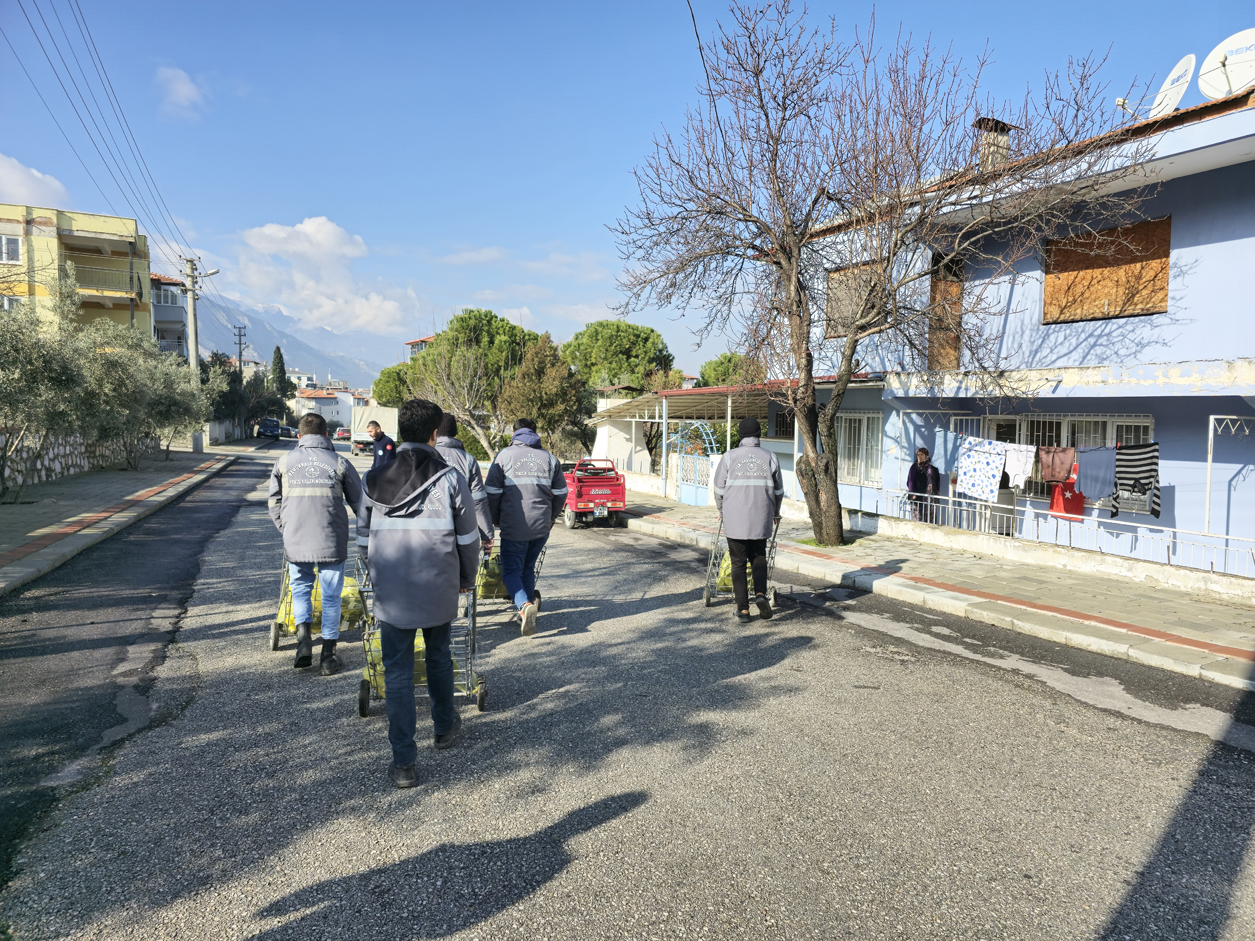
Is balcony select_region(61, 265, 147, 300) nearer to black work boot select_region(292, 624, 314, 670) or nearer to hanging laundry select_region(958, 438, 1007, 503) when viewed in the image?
black work boot select_region(292, 624, 314, 670)

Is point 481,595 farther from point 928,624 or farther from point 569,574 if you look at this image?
point 928,624

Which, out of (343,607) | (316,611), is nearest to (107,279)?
(343,607)

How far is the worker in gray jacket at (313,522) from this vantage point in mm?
5266

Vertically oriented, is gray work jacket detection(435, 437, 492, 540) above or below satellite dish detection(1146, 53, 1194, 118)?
below

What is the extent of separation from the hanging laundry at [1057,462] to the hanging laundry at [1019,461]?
17 cm

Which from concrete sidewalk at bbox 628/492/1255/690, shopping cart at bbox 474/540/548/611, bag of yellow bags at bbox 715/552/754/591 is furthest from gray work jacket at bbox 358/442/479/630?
concrete sidewalk at bbox 628/492/1255/690

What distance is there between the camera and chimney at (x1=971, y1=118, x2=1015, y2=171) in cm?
1074

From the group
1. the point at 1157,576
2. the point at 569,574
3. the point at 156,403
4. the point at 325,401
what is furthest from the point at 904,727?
the point at 325,401

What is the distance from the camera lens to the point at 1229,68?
1034cm

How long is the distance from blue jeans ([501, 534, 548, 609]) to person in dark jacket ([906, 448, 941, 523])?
8.14 metres

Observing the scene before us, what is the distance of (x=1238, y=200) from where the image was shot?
972cm

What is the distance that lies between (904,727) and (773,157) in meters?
9.35

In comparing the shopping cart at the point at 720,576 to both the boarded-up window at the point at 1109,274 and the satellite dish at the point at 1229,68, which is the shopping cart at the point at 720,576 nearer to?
the boarded-up window at the point at 1109,274

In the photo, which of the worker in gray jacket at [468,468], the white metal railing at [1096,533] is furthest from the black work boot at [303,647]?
the white metal railing at [1096,533]
